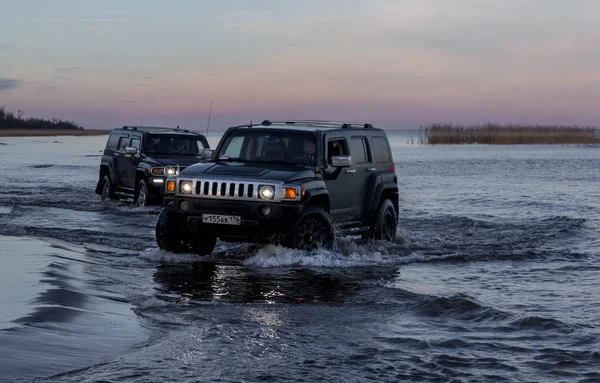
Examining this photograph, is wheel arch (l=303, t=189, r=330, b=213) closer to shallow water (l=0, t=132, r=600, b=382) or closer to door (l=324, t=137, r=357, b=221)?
door (l=324, t=137, r=357, b=221)

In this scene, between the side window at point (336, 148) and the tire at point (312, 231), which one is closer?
the tire at point (312, 231)

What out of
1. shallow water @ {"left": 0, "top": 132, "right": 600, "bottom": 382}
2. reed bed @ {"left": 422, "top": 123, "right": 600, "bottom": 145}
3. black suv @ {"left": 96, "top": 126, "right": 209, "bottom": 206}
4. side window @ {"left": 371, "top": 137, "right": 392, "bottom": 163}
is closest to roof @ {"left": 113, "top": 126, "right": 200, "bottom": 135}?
black suv @ {"left": 96, "top": 126, "right": 209, "bottom": 206}

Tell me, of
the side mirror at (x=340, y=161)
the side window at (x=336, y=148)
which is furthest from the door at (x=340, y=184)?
the side mirror at (x=340, y=161)

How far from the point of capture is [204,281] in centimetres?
1050

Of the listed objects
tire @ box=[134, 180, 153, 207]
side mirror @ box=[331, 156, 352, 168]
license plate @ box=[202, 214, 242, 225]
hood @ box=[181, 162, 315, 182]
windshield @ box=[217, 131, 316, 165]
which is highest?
windshield @ box=[217, 131, 316, 165]

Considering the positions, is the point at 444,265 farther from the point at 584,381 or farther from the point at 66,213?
the point at 66,213

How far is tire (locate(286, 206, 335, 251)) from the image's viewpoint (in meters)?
11.4

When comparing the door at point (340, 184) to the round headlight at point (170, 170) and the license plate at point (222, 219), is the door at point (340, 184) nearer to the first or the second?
the license plate at point (222, 219)

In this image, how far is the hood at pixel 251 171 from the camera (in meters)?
11.5

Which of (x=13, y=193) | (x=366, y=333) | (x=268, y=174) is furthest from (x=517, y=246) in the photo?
(x=13, y=193)

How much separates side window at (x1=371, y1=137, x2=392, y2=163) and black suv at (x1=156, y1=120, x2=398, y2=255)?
2.0 inches

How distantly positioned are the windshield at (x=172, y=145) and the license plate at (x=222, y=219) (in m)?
9.58

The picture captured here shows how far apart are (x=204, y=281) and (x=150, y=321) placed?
2.46m

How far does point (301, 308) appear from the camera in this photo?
8.91 metres
